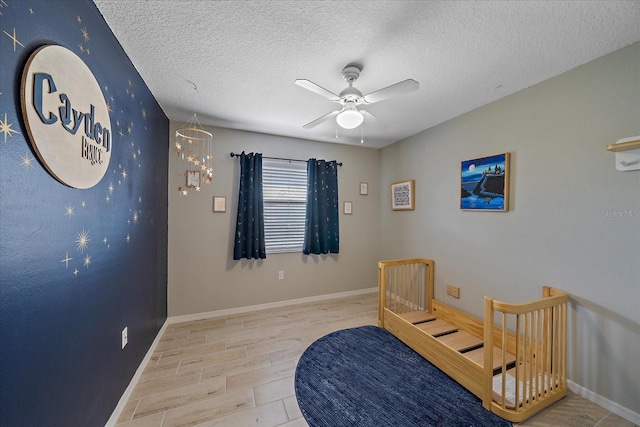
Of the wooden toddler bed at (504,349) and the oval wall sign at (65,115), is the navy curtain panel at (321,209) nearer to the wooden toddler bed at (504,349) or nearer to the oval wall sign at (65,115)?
the wooden toddler bed at (504,349)

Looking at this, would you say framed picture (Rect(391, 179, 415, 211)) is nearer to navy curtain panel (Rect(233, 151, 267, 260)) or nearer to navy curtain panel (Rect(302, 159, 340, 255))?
navy curtain panel (Rect(302, 159, 340, 255))

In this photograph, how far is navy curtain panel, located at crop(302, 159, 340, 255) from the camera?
3473mm

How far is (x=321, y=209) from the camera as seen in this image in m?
3.56

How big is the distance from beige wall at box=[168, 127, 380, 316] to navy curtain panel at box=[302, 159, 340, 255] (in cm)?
16

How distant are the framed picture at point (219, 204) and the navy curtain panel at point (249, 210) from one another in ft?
0.62

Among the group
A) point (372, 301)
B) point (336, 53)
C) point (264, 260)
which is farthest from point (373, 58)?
point (372, 301)

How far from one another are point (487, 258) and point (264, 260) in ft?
8.47

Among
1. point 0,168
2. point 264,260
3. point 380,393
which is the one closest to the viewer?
point 0,168

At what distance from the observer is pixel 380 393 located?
1.78 m

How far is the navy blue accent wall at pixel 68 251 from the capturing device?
0.80 meters

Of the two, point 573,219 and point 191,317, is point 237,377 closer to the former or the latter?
point 191,317

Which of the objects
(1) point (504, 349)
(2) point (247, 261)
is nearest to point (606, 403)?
(1) point (504, 349)

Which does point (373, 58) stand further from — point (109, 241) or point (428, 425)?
point (428, 425)

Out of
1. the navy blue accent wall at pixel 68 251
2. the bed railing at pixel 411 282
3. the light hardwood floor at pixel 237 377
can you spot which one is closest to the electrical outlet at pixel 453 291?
the bed railing at pixel 411 282
